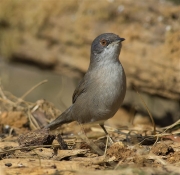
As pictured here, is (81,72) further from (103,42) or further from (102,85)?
(102,85)

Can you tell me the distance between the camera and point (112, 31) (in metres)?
7.92

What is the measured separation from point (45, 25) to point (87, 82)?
11.4 ft

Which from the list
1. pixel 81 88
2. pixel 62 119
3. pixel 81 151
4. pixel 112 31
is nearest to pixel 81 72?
pixel 112 31

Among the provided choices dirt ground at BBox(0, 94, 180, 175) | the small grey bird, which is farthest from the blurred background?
dirt ground at BBox(0, 94, 180, 175)

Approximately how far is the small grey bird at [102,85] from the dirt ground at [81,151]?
365mm

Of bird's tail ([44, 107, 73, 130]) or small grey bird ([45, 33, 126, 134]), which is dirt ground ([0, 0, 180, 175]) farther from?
small grey bird ([45, 33, 126, 134])

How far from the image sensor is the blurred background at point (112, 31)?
7.13 meters

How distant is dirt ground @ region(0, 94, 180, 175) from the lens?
432 centimetres

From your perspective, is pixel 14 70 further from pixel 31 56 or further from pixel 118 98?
pixel 118 98

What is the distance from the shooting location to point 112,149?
4.77m

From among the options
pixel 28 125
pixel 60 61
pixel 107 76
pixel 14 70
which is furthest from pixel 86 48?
pixel 14 70

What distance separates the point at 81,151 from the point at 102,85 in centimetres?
93

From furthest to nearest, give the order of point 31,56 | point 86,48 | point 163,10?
point 31,56, point 86,48, point 163,10

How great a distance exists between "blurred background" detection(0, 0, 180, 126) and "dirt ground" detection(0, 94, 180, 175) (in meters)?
0.89
